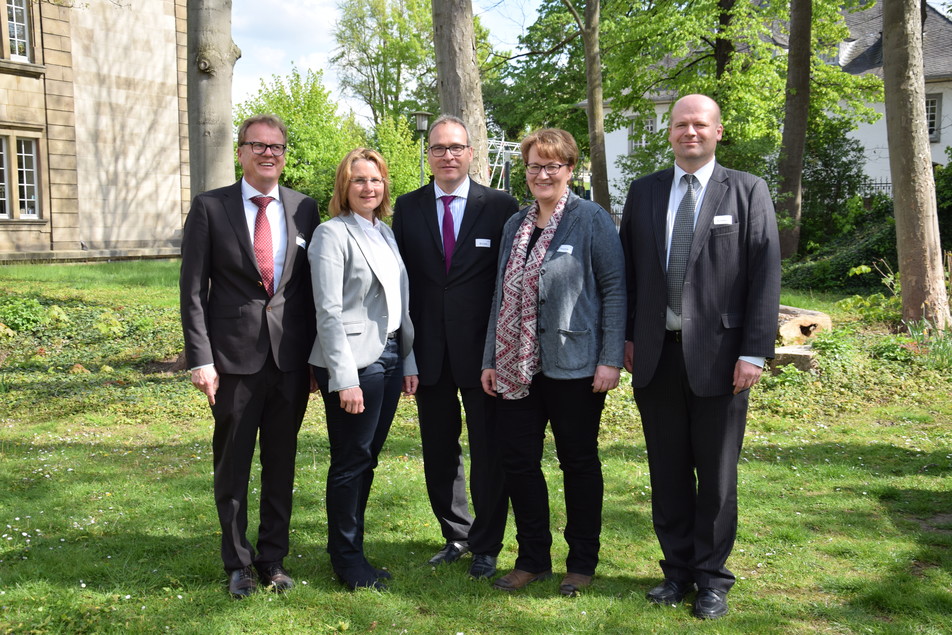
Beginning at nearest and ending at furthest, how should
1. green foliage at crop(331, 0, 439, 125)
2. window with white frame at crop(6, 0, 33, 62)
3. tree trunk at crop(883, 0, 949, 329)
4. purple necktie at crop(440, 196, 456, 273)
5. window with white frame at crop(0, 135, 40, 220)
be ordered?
purple necktie at crop(440, 196, 456, 273) < tree trunk at crop(883, 0, 949, 329) < window with white frame at crop(6, 0, 33, 62) < window with white frame at crop(0, 135, 40, 220) < green foliage at crop(331, 0, 439, 125)

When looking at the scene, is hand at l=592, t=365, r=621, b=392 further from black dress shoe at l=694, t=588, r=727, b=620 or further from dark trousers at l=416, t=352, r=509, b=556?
black dress shoe at l=694, t=588, r=727, b=620

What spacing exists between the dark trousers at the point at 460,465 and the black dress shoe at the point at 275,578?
0.94 metres

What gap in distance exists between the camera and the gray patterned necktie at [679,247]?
12.5 feet

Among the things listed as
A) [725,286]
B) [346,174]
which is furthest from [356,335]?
[725,286]

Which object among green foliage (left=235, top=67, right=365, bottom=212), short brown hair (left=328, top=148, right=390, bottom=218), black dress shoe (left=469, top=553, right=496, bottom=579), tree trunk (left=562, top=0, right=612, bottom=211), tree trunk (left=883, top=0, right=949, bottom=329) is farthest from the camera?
green foliage (left=235, top=67, right=365, bottom=212)

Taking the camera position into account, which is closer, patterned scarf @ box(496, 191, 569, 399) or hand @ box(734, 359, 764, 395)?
hand @ box(734, 359, 764, 395)

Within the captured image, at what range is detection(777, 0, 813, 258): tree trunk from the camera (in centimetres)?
1864

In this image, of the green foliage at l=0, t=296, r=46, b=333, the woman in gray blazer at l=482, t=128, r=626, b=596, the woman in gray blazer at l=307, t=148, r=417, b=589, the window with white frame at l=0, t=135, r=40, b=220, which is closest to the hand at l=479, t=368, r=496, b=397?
the woman in gray blazer at l=482, t=128, r=626, b=596

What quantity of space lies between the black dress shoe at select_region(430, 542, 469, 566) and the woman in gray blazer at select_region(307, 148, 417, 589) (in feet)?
1.12

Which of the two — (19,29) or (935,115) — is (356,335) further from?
(935,115)

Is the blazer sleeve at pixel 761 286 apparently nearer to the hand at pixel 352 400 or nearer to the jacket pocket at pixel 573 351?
the jacket pocket at pixel 573 351

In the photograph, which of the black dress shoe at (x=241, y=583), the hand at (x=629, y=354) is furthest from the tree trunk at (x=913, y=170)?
the black dress shoe at (x=241, y=583)

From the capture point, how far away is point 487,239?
4.30m

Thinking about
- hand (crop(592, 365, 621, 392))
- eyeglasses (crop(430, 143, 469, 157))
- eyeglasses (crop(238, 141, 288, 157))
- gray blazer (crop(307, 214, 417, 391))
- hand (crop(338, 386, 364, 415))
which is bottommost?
hand (crop(338, 386, 364, 415))
